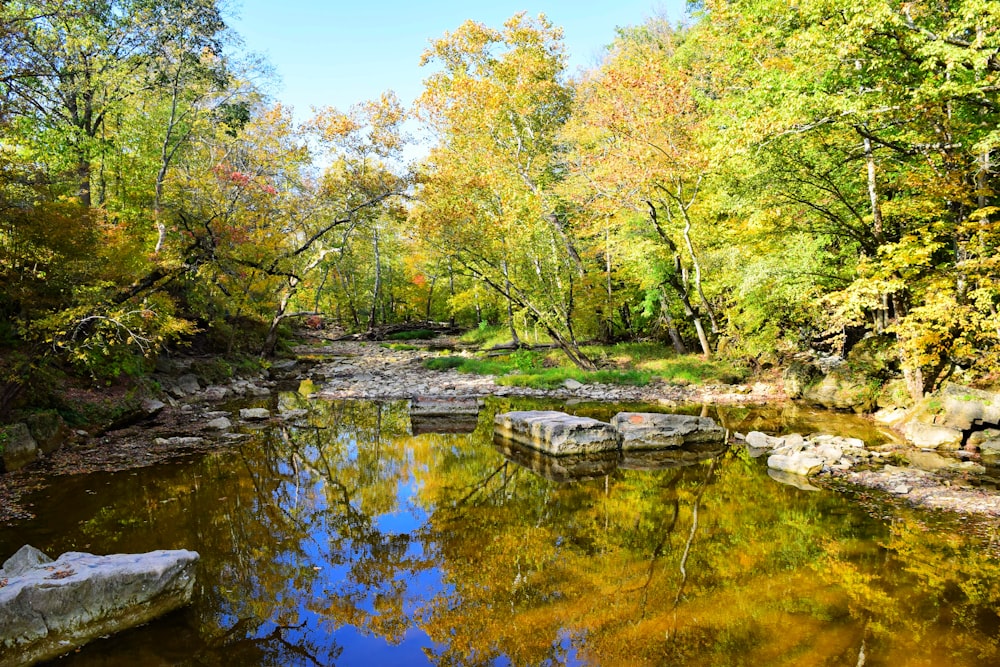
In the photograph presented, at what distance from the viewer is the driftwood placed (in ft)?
127

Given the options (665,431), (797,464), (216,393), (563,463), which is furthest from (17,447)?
(797,464)

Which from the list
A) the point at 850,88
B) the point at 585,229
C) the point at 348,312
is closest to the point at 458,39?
the point at 585,229

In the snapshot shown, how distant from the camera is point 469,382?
20953 millimetres

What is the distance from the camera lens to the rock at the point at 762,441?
10.6 meters

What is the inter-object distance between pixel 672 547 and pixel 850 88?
34.8 ft

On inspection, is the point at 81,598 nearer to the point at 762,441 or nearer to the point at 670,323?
the point at 762,441

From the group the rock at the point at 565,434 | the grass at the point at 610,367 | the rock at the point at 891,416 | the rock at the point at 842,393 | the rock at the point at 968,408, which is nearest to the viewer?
the rock at the point at 968,408

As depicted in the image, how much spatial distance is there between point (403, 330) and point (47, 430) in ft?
97.9

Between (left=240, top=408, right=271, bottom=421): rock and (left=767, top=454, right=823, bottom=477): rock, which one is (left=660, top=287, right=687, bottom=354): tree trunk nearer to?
(left=767, top=454, right=823, bottom=477): rock

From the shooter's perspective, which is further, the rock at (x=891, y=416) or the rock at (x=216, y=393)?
the rock at (x=216, y=393)

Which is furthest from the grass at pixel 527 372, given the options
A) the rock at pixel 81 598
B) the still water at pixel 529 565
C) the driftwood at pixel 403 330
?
the rock at pixel 81 598

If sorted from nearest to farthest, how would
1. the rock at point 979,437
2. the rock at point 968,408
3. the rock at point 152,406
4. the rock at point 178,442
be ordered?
the rock at point 979,437 < the rock at point 968,408 < the rock at point 178,442 < the rock at point 152,406

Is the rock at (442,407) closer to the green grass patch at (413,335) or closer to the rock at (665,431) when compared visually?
the rock at (665,431)

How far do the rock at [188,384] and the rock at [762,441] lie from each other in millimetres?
15686
